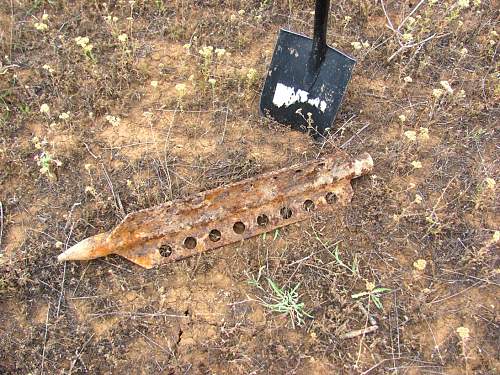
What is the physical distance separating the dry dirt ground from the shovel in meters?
0.15

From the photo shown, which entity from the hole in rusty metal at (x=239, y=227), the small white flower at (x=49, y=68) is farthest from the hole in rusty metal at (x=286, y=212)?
the small white flower at (x=49, y=68)

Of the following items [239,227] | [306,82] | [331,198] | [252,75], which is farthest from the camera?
[252,75]

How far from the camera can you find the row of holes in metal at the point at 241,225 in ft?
10.4

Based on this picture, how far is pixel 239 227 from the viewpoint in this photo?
326 cm

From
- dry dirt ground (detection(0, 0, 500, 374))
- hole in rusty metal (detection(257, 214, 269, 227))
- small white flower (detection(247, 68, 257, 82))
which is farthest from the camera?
small white flower (detection(247, 68, 257, 82))

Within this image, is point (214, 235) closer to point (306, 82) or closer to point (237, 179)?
point (237, 179)

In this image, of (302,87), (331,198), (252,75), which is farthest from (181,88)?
(331,198)

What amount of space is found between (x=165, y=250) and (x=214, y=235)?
1.07ft

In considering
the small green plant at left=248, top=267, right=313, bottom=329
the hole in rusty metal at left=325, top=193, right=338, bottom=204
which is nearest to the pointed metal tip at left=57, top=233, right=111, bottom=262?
the small green plant at left=248, top=267, right=313, bottom=329

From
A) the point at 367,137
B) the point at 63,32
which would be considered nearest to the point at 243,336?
the point at 367,137

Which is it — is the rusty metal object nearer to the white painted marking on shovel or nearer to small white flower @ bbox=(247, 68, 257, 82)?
the white painted marking on shovel

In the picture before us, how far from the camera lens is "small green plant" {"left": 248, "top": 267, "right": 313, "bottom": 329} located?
2885 millimetres

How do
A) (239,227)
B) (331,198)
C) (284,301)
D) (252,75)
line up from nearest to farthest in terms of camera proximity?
(284,301) < (239,227) < (331,198) < (252,75)

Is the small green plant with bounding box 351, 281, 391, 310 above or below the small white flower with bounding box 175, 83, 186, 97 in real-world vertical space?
below
